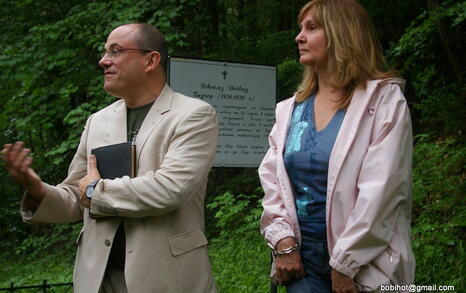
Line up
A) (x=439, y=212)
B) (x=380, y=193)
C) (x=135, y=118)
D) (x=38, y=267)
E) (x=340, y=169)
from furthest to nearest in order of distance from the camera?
(x=38, y=267)
(x=439, y=212)
(x=135, y=118)
(x=340, y=169)
(x=380, y=193)

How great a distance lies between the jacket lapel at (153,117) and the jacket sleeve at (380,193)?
45.5 inches

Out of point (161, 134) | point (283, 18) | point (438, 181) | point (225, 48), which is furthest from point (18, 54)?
point (161, 134)

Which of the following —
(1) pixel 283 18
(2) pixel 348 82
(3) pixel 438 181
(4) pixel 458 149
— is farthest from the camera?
(1) pixel 283 18

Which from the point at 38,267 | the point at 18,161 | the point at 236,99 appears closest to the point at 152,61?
the point at 18,161

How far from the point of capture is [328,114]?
289 centimetres

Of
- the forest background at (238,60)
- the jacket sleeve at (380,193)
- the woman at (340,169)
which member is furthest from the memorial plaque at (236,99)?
the jacket sleeve at (380,193)

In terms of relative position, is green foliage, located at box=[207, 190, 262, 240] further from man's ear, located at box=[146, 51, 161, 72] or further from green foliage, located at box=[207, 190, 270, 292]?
man's ear, located at box=[146, 51, 161, 72]

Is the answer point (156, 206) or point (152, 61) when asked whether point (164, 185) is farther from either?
point (152, 61)

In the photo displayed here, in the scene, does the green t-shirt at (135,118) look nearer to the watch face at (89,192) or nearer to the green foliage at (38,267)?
the watch face at (89,192)

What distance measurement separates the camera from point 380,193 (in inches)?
99.5

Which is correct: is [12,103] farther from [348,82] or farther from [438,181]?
[348,82]

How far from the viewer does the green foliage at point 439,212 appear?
5.37 metres

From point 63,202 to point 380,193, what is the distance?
1.68 meters

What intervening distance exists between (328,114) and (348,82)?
173 millimetres
